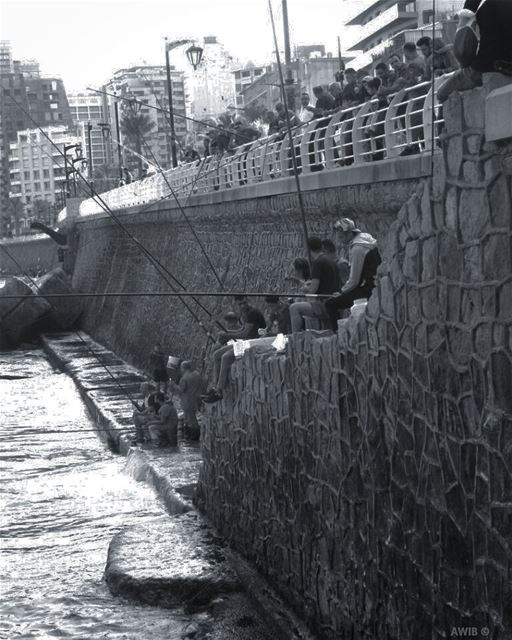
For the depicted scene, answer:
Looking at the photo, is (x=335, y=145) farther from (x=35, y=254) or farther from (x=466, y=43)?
(x=35, y=254)

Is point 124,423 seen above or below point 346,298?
below

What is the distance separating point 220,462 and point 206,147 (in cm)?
1467

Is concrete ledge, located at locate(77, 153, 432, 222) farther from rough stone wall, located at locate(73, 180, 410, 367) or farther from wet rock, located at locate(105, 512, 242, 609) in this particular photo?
wet rock, located at locate(105, 512, 242, 609)

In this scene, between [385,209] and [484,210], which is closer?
[484,210]

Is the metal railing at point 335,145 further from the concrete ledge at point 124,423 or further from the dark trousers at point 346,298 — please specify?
the concrete ledge at point 124,423

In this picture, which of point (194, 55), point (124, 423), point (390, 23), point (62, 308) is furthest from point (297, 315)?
point (390, 23)

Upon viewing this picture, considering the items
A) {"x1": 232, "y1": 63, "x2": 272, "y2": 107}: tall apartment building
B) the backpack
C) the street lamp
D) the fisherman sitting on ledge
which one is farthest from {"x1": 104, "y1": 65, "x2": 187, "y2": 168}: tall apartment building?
the backpack

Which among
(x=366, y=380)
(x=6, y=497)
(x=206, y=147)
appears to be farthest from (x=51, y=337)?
(x=366, y=380)

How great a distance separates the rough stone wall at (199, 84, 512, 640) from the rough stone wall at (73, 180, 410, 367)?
5030mm

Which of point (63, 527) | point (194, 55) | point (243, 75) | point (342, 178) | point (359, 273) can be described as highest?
point (243, 75)

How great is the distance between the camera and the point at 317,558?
8.47 metres

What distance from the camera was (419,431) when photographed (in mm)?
6516

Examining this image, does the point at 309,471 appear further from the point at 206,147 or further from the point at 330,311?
the point at 206,147

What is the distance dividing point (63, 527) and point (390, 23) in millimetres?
56129
